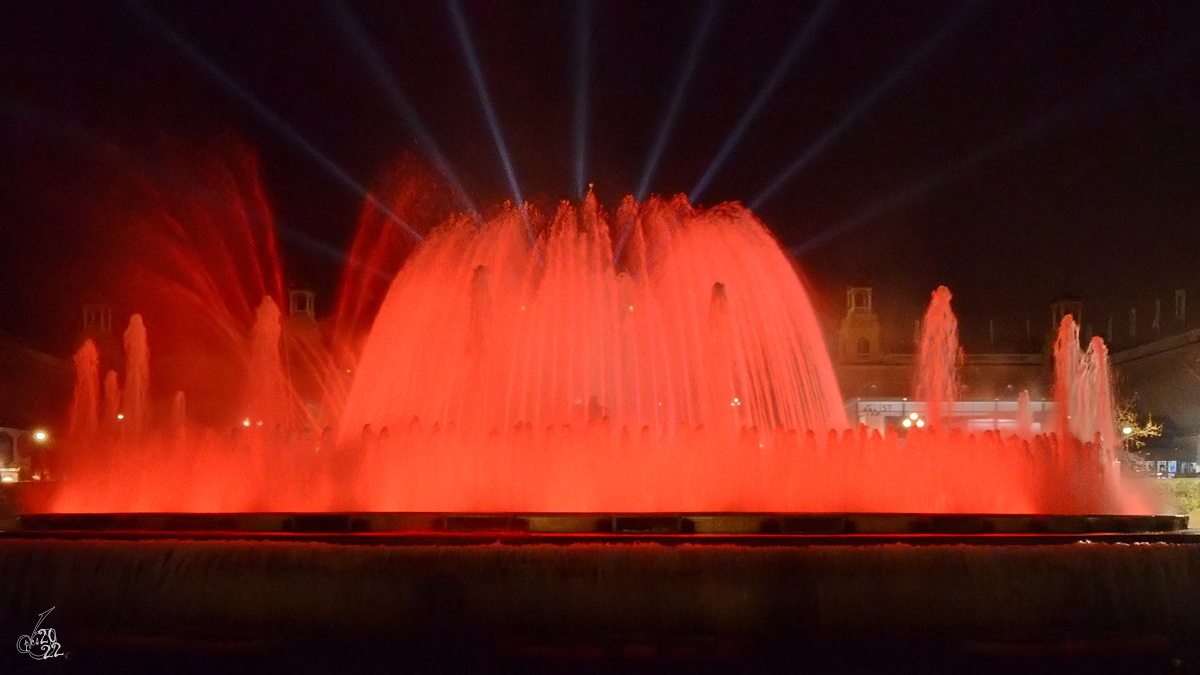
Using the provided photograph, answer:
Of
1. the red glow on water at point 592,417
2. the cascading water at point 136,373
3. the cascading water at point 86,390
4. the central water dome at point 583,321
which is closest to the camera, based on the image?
the red glow on water at point 592,417

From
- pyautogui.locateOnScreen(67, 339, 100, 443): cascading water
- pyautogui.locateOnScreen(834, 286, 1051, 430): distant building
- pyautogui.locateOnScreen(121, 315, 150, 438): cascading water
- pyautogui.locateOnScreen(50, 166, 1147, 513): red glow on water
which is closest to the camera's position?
pyautogui.locateOnScreen(50, 166, 1147, 513): red glow on water

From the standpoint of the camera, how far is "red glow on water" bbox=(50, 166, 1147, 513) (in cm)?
1460

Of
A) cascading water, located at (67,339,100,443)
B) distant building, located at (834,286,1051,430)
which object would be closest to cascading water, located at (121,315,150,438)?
cascading water, located at (67,339,100,443)

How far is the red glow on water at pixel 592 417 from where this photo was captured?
14602 mm

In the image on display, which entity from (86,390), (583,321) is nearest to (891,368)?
(86,390)

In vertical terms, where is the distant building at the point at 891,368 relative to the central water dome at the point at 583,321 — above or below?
above

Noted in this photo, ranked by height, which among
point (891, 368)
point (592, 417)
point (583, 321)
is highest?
point (891, 368)

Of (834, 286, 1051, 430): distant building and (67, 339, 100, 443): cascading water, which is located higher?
(834, 286, 1051, 430): distant building

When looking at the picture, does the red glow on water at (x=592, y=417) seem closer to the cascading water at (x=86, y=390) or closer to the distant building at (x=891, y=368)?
the cascading water at (x=86, y=390)

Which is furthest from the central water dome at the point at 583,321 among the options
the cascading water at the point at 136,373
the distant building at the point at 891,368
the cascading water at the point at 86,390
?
the distant building at the point at 891,368

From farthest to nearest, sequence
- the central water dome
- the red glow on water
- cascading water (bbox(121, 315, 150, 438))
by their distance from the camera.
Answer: cascading water (bbox(121, 315, 150, 438)), the central water dome, the red glow on water

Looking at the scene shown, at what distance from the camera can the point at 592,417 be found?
21781mm

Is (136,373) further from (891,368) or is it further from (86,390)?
(891,368)

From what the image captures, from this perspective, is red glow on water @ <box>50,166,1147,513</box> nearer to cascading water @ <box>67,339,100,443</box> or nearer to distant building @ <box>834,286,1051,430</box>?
cascading water @ <box>67,339,100,443</box>
